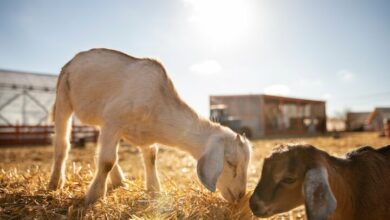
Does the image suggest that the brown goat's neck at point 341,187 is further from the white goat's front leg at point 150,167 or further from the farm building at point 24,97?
the farm building at point 24,97

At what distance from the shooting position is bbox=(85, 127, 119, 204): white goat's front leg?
168 inches

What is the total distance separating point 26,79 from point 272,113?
84.5 ft

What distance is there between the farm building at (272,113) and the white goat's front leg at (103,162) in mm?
26999

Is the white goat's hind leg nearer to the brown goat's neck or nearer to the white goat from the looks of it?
the white goat

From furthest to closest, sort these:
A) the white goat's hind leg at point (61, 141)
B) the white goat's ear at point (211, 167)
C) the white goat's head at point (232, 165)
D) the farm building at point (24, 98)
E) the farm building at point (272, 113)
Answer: the farm building at point (272, 113) → the farm building at point (24, 98) → the white goat's hind leg at point (61, 141) → the white goat's head at point (232, 165) → the white goat's ear at point (211, 167)

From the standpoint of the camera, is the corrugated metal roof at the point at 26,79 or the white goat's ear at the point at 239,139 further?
the corrugated metal roof at the point at 26,79

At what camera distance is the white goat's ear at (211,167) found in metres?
3.62

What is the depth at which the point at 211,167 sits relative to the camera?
3.77 metres

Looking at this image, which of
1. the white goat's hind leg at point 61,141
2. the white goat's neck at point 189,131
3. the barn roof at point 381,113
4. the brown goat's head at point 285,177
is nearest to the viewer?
the brown goat's head at point 285,177

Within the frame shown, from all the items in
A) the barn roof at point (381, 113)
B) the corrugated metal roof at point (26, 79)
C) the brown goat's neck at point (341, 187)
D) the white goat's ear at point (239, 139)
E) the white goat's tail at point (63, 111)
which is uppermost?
the corrugated metal roof at point (26, 79)

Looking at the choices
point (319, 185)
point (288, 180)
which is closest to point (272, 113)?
point (288, 180)

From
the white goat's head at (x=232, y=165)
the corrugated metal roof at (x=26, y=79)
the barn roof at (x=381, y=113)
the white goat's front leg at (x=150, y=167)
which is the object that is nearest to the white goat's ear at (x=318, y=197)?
the white goat's head at (x=232, y=165)

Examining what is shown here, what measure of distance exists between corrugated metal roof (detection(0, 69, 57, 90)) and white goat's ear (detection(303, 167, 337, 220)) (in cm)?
3305

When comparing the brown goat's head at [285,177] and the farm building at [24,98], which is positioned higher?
the farm building at [24,98]
